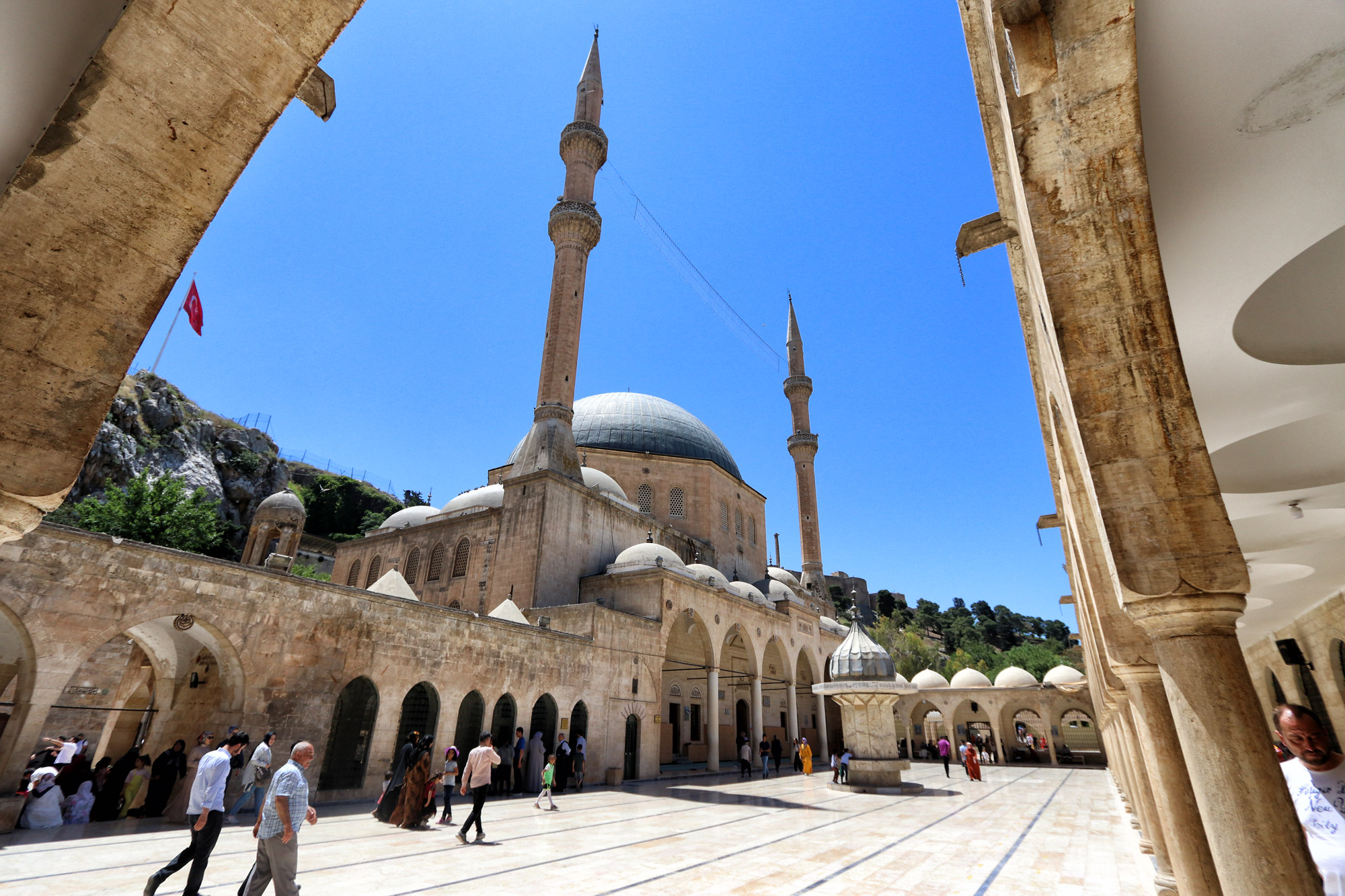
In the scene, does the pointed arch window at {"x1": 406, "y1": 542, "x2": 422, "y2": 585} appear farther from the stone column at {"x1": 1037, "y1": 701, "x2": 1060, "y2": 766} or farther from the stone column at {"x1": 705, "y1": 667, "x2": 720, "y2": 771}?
the stone column at {"x1": 1037, "y1": 701, "x2": 1060, "y2": 766}

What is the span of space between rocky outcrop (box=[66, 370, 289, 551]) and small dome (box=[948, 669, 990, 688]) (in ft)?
104

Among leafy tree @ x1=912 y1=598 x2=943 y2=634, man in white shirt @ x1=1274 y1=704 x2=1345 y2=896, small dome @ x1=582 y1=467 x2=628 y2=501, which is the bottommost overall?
man in white shirt @ x1=1274 y1=704 x2=1345 y2=896

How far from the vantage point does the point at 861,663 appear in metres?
13.5

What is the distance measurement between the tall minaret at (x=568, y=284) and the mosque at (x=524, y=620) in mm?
68

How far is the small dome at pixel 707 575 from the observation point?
18.7 m

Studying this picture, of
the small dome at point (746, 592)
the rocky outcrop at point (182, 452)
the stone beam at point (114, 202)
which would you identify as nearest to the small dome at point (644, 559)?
the small dome at point (746, 592)

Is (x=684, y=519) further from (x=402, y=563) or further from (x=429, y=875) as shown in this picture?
(x=429, y=875)

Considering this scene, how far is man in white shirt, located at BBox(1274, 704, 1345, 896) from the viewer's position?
7.70 feet

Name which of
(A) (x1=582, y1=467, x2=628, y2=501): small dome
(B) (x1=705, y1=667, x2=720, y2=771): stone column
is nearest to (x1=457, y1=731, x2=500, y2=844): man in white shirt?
(B) (x1=705, y1=667, x2=720, y2=771): stone column

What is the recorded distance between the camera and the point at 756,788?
13.7m

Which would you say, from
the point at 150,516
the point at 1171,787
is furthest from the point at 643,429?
the point at 1171,787

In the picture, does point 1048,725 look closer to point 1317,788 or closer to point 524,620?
point 524,620

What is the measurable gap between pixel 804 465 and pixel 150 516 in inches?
1006

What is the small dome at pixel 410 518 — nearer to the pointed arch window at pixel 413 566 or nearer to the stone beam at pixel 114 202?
the pointed arch window at pixel 413 566
